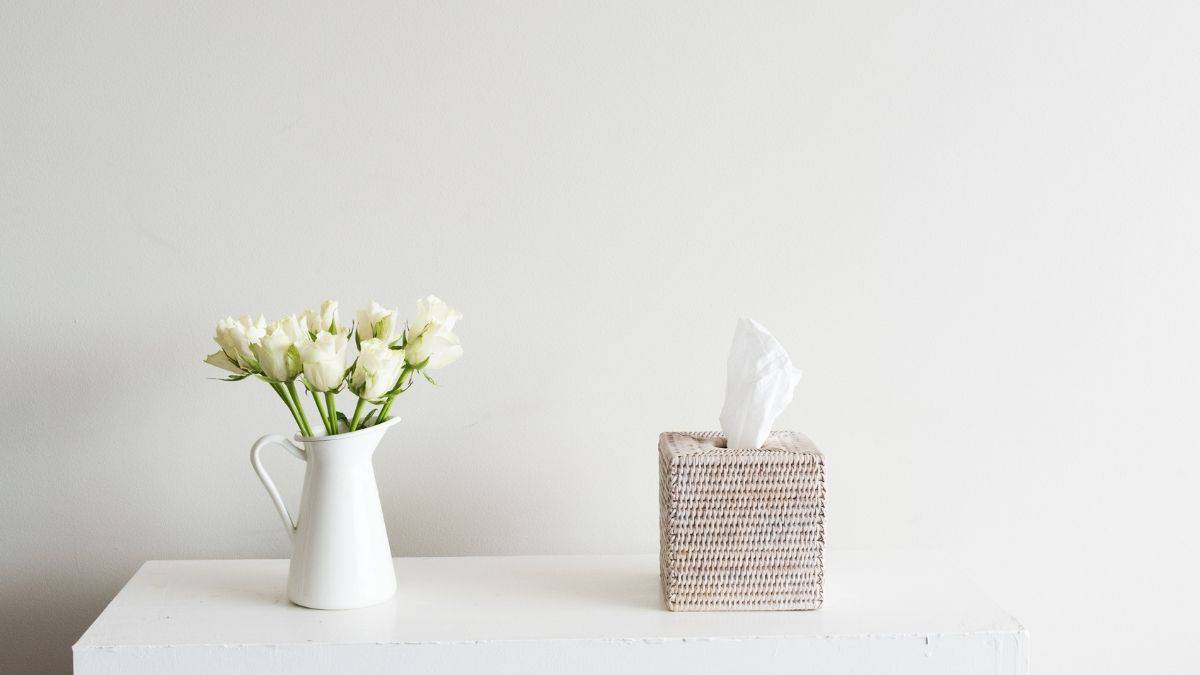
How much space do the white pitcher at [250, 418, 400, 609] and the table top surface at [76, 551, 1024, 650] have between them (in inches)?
0.7

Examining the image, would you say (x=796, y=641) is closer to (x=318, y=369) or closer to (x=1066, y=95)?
(x=318, y=369)

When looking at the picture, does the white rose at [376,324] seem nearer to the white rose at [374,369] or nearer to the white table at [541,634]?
the white rose at [374,369]

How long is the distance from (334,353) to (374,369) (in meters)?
0.04

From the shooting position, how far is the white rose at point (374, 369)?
39.1 inches

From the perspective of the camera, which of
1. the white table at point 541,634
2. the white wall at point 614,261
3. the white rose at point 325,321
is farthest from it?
the white wall at point 614,261

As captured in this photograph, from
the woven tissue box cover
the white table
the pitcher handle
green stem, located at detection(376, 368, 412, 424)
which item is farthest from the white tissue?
the pitcher handle

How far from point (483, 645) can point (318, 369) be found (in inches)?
11.1

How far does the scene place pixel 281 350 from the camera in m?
0.99

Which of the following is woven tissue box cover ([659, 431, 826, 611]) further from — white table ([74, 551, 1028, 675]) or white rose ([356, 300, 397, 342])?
white rose ([356, 300, 397, 342])

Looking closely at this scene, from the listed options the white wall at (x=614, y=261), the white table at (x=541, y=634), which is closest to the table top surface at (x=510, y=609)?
the white table at (x=541, y=634)

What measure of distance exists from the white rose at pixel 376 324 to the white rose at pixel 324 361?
5 cm

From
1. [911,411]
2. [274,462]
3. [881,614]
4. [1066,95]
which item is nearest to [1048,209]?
[1066,95]

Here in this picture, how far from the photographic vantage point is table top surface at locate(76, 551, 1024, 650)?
0.97m

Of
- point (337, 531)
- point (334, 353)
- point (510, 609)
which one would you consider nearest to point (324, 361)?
point (334, 353)
